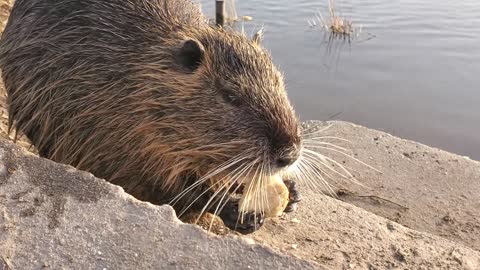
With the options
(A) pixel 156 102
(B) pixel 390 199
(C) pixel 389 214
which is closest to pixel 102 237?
(A) pixel 156 102

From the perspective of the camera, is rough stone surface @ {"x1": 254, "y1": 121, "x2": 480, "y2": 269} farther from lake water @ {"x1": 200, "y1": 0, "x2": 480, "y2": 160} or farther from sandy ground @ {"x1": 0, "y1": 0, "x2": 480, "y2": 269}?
lake water @ {"x1": 200, "y1": 0, "x2": 480, "y2": 160}

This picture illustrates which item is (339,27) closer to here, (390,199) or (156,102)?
(390,199)

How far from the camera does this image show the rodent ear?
2.93 m

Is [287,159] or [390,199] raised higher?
[287,159]

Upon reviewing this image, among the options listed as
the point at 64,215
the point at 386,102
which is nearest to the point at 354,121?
the point at 386,102

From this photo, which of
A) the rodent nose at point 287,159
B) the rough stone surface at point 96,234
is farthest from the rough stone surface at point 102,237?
the rodent nose at point 287,159

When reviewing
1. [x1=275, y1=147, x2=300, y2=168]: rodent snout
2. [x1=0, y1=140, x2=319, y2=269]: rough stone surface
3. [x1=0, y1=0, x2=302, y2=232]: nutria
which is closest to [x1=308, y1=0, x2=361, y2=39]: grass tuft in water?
[x1=0, y1=0, x2=302, y2=232]: nutria

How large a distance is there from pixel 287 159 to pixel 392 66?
5.98 meters

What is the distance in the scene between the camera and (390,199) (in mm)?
4598

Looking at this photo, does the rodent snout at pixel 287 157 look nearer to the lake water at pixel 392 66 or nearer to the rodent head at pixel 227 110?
the rodent head at pixel 227 110

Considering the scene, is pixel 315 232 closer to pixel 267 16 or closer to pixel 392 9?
pixel 267 16

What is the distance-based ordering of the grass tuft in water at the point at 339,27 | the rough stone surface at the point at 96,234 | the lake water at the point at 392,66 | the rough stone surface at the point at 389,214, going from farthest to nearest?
the grass tuft in water at the point at 339,27 → the lake water at the point at 392,66 → the rough stone surface at the point at 389,214 → the rough stone surface at the point at 96,234

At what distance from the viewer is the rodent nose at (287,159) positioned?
256cm

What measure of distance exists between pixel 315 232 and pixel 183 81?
1067 millimetres
